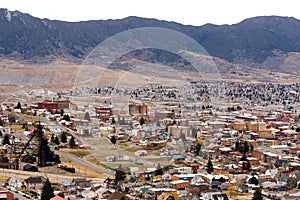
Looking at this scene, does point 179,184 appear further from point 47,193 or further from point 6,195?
point 6,195

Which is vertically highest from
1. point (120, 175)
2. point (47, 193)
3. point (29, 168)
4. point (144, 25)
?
point (144, 25)

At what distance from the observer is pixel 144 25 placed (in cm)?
11206

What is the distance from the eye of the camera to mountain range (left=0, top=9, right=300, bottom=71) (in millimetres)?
80375

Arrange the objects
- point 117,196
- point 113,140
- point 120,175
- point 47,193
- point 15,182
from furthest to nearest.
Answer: point 113,140, point 120,175, point 15,182, point 117,196, point 47,193

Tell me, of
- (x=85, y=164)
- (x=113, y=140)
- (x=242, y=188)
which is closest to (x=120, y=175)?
(x=85, y=164)

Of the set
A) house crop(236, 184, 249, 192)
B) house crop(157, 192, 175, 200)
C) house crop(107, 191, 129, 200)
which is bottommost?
house crop(236, 184, 249, 192)

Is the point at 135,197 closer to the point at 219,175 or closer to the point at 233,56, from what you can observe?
the point at 219,175

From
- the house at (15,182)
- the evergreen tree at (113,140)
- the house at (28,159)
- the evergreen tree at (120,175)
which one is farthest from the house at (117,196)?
the evergreen tree at (113,140)

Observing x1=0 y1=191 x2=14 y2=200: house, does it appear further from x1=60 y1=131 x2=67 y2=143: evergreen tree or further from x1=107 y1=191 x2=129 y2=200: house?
x1=60 y1=131 x2=67 y2=143: evergreen tree

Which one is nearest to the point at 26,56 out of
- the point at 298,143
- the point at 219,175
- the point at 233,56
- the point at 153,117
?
the point at 233,56

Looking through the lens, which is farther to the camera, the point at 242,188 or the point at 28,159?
the point at 28,159

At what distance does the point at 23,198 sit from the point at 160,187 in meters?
3.41

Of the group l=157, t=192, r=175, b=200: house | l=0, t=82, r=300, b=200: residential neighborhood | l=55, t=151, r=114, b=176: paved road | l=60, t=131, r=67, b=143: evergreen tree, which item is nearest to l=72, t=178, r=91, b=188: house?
l=0, t=82, r=300, b=200: residential neighborhood

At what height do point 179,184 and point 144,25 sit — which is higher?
point 144,25
